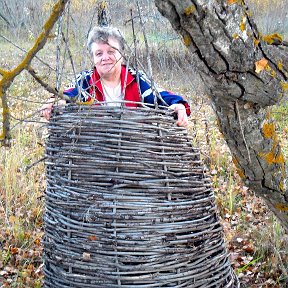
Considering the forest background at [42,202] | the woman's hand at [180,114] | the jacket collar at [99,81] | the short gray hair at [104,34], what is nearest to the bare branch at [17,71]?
the forest background at [42,202]

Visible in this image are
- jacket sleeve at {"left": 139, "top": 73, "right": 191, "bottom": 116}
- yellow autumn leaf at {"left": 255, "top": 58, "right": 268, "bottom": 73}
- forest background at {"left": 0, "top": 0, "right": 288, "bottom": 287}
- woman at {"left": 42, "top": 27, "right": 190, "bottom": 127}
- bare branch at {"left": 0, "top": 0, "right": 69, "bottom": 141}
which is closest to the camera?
bare branch at {"left": 0, "top": 0, "right": 69, "bottom": 141}

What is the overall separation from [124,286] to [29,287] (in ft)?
3.71

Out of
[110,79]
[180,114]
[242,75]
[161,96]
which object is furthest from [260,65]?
[110,79]

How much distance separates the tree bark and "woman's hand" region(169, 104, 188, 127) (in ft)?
0.61

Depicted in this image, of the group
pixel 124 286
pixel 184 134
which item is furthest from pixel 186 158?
pixel 124 286

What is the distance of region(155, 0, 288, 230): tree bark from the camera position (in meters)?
1.50

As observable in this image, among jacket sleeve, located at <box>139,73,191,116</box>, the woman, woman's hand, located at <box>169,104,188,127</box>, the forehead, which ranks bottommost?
woman's hand, located at <box>169,104,188,127</box>

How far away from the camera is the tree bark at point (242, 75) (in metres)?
1.50

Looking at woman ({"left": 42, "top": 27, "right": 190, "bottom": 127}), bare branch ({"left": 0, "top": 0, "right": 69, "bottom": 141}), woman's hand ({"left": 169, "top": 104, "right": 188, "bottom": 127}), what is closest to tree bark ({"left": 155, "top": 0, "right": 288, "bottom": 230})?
woman's hand ({"left": 169, "top": 104, "right": 188, "bottom": 127})

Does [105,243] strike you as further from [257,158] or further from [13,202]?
[13,202]

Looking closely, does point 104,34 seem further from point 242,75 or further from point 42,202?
point 42,202

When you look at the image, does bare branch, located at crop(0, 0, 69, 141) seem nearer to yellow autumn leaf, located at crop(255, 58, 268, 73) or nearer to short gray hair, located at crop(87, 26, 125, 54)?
yellow autumn leaf, located at crop(255, 58, 268, 73)

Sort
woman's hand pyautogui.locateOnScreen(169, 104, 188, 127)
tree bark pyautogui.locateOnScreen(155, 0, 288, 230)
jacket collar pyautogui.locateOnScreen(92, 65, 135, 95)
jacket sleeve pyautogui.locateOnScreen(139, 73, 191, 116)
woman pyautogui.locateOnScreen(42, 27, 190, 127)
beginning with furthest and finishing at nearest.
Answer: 1. jacket collar pyautogui.locateOnScreen(92, 65, 135, 95)
2. woman pyautogui.locateOnScreen(42, 27, 190, 127)
3. jacket sleeve pyautogui.locateOnScreen(139, 73, 191, 116)
4. woman's hand pyautogui.locateOnScreen(169, 104, 188, 127)
5. tree bark pyautogui.locateOnScreen(155, 0, 288, 230)

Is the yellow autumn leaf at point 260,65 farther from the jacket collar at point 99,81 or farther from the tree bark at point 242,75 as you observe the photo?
the jacket collar at point 99,81
